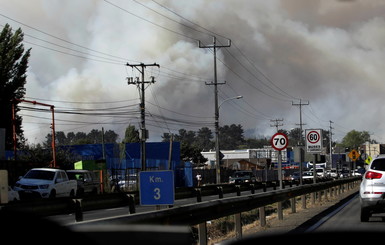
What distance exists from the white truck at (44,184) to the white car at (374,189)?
59.1 feet

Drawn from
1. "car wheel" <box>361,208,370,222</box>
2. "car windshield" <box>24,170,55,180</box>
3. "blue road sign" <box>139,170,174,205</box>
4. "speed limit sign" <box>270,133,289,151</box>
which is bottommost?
"car wheel" <box>361,208,370,222</box>

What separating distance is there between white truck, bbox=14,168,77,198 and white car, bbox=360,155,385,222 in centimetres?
1801

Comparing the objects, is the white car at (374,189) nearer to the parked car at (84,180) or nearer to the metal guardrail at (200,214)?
the metal guardrail at (200,214)

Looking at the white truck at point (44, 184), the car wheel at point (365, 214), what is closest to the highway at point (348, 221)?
the car wheel at point (365, 214)

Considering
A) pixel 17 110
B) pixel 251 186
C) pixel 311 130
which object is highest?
pixel 17 110

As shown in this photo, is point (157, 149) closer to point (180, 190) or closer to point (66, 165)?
point (66, 165)

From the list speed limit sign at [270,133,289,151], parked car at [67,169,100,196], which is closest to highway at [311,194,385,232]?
speed limit sign at [270,133,289,151]

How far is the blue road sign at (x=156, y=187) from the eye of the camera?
12.8 m

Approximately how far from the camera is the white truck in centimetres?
2819

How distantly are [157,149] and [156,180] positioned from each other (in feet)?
205

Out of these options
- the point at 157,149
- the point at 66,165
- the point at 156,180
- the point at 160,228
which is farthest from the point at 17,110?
the point at 160,228

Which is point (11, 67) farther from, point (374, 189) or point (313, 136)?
point (374, 189)

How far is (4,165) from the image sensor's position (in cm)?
3919

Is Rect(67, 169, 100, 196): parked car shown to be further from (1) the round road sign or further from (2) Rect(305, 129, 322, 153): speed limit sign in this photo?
(1) the round road sign
